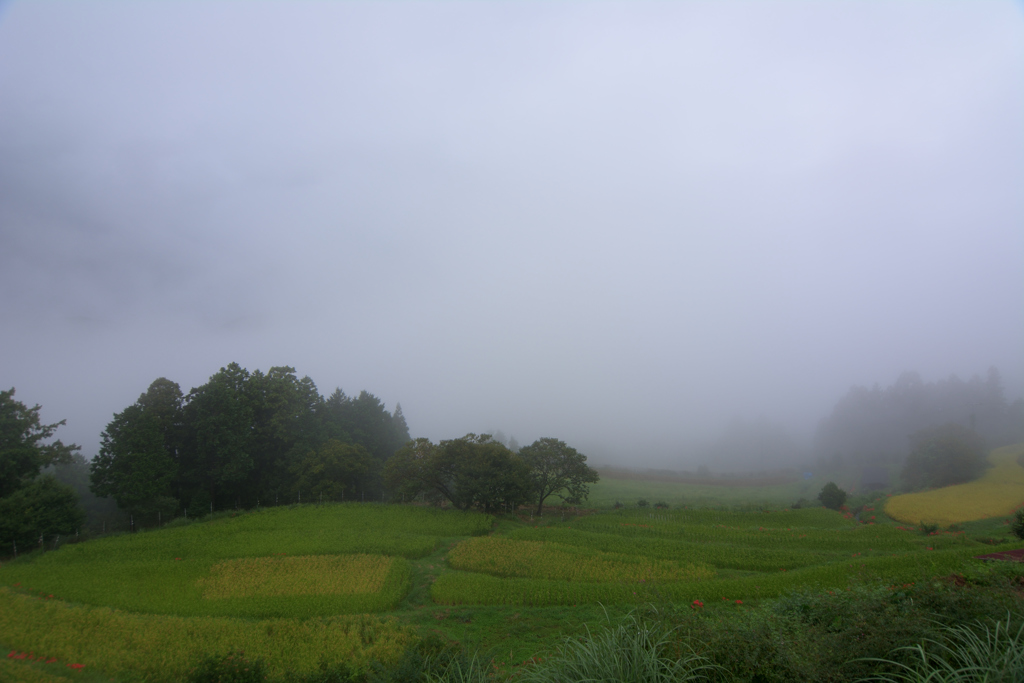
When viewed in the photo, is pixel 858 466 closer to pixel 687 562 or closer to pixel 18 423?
pixel 687 562

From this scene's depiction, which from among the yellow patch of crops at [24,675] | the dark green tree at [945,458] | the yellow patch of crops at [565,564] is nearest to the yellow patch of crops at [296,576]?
the yellow patch of crops at [565,564]

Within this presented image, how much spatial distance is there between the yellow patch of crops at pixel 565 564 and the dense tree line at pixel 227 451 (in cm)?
1949

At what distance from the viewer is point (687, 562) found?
17969mm

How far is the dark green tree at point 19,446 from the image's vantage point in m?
22.9

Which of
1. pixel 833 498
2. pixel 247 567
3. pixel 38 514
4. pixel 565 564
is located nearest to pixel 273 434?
pixel 38 514

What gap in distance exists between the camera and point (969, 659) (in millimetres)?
3924

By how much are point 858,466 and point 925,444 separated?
11.4m

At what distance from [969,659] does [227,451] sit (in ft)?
127

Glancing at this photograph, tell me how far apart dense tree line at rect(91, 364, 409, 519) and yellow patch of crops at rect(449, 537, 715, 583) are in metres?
19.5

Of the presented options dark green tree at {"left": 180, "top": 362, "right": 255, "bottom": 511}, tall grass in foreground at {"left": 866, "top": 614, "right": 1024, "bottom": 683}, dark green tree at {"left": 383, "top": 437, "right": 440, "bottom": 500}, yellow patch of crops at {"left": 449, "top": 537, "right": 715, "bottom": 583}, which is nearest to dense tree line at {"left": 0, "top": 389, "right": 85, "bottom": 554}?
dark green tree at {"left": 180, "top": 362, "right": 255, "bottom": 511}

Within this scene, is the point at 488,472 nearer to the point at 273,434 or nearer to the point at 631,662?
the point at 273,434

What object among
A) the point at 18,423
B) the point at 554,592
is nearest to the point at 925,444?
the point at 554,592

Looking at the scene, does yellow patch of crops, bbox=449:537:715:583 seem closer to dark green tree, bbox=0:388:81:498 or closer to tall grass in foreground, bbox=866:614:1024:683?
tall grass in foreground, bbox=866:614:1024:683

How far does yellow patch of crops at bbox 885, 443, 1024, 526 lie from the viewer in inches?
1061
